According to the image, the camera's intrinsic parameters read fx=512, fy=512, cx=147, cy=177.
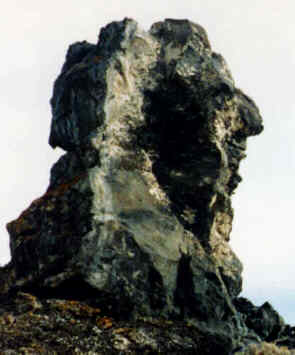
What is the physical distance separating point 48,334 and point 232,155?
29.2 ft

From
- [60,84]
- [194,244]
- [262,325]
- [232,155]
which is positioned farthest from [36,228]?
[262,325]

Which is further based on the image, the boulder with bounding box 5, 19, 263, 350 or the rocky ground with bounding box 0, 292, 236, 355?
the boulder with bounding box 5, 19, 263, 350

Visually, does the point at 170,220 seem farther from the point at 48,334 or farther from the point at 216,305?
the point at 48,334

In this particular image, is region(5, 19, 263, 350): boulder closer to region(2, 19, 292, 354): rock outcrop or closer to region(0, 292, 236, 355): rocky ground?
region(2, 19, 292, 354): rock outcrop

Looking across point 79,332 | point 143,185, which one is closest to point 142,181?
point 143,185

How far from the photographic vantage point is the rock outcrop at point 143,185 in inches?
452

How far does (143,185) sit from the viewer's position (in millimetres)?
13266

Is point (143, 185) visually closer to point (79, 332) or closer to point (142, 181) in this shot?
point (142, 181)

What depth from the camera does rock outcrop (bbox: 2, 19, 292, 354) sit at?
11.5 m

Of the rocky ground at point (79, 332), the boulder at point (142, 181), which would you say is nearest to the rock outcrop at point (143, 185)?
the boulder at point (142, 181)

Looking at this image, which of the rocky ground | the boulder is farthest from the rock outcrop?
the rocky ground

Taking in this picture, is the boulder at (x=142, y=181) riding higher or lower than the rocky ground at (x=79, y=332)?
higher

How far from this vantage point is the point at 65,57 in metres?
17.4

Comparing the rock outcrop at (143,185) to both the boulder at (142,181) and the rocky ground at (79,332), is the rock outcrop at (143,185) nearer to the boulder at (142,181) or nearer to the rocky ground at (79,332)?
the boulder at (142,181)
